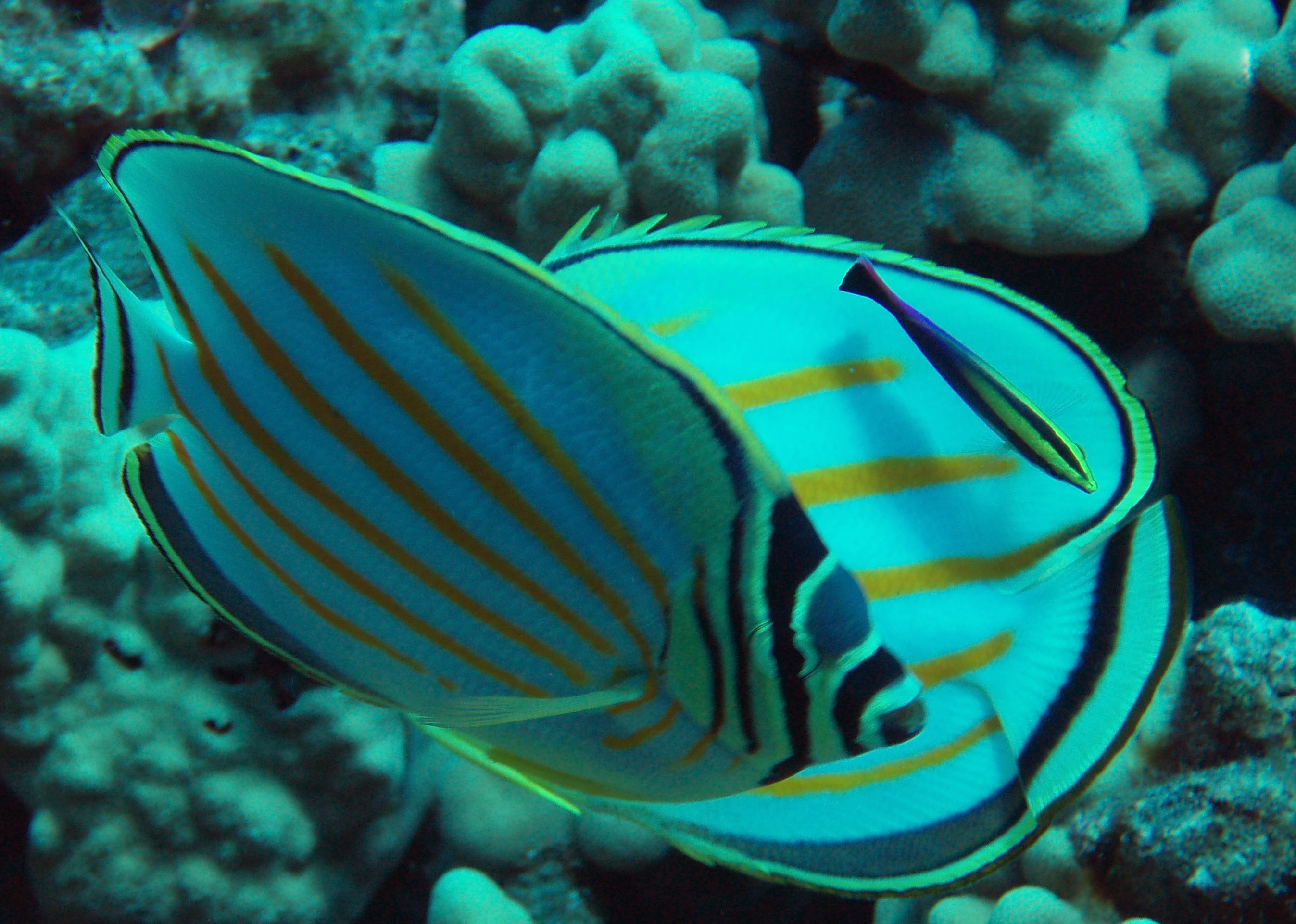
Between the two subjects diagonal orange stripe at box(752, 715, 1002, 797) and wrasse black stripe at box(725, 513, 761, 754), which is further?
diagonal orange stripe at box(752, 715, 1002, 797)

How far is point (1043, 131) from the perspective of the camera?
2.30m

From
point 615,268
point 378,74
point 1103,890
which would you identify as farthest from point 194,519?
point 378,74

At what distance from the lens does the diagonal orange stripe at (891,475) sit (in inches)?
33.2

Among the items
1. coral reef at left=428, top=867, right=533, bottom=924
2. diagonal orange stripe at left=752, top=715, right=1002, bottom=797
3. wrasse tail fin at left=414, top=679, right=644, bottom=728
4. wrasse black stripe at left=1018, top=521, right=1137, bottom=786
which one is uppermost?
wrasse tail fin at left=414, top=679, right=644, bottom=728

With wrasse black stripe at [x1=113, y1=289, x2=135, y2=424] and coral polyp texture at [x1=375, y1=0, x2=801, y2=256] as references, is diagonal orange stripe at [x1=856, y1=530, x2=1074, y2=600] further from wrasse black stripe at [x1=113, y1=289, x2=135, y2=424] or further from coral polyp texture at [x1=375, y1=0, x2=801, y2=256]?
coral polyp texture at [x1=375, y1=0, x2=801, y2=256]

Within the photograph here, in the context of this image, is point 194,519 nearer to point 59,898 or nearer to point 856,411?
point 856,411

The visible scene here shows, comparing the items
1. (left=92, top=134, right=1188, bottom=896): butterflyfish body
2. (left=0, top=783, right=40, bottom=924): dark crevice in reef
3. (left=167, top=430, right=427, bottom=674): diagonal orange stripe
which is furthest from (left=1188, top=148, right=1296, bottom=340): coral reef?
(left=0, top=783, right=40, bottom=924): dark crevice in reef

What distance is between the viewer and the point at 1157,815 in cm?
162

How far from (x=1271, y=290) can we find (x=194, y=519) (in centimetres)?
234

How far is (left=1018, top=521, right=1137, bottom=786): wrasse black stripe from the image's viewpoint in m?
0.88

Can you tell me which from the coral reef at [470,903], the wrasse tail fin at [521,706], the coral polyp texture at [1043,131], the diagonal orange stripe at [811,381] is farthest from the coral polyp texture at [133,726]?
the coral polyp texture at [1043,131]

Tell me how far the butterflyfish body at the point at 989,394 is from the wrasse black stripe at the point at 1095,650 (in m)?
0.10

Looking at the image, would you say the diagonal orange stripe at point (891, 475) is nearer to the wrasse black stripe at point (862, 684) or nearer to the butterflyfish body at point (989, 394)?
the butterflyfish body at point (989, 394)

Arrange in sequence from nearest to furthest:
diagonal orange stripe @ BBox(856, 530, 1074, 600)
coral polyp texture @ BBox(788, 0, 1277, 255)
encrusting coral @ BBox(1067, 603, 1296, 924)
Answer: diagonal orange stripe @ BBox(856, 530, 1074, 600) < encrusting coral @ BBox(1067, 603, 1296, 924) < coral polyp texture @ BBox(788, 0, 1277, 255)
